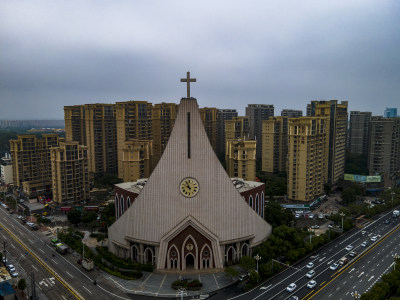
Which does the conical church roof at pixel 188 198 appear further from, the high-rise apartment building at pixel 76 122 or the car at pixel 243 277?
the high-rise apartment building at pixel 76 122

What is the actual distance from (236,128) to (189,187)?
194ft

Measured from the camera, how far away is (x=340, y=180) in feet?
266

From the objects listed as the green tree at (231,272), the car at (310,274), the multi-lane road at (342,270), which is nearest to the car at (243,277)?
the green tree at (231,272)

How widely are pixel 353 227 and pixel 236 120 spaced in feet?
161

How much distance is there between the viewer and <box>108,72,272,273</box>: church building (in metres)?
38.7

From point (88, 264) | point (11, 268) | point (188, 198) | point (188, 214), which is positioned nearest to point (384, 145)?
point (188, 198)

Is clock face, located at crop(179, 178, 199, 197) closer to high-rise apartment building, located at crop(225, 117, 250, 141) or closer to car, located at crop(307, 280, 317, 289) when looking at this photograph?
car, located at crop(307, 280, 317, 289)

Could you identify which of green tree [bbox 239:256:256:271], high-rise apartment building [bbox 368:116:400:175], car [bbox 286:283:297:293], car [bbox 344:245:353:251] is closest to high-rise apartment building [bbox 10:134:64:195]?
green tree [bbox 239:256:256:271]

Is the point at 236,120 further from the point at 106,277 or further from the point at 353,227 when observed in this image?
the point at 106,277

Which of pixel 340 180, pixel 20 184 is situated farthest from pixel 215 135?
pixel 20 184

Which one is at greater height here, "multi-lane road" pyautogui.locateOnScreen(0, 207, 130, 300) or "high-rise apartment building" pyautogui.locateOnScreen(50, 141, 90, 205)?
"high-rise apartment building" pyautogui.locateOnScreen(50, 141, 90, 205)

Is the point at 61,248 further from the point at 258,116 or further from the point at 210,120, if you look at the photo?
the point at 258,116

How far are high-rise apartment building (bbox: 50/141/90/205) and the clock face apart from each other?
34943 millimetres

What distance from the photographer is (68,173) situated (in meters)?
65.8
